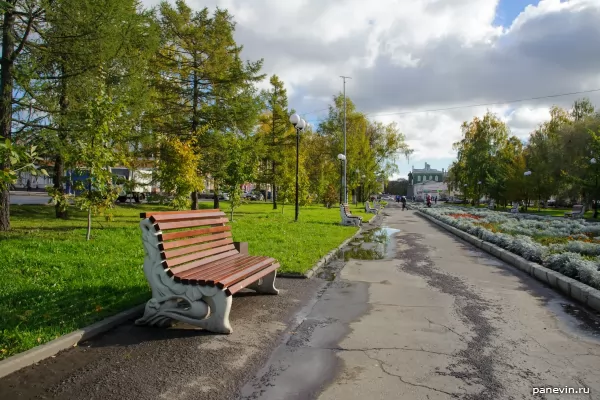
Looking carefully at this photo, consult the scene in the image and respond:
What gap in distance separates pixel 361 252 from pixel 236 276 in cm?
730

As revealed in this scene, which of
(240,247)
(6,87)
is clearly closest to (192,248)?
(240,247)

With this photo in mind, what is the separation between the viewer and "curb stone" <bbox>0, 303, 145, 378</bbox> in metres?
3.32

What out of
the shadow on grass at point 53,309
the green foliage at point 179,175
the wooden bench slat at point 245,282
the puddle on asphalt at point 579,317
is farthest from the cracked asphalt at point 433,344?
the green foliage at point 179,175

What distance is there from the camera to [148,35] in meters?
14.7

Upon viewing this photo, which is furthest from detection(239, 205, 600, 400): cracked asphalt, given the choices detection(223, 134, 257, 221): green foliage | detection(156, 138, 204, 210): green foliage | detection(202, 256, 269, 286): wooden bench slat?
detection(223, 134, 257, 221): green foliage

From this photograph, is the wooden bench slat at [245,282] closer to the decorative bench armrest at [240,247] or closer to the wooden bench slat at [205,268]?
the wooden bench slat at [205,268]

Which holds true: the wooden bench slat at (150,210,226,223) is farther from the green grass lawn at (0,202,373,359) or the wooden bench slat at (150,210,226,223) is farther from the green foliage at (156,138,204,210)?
the green foliage at (156,138,204,210)

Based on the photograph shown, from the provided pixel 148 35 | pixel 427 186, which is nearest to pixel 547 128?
pixel 148 35

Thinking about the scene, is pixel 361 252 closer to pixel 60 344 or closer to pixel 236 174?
pixel 60 344

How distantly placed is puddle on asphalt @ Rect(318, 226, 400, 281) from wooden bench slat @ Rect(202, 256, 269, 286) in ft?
7.74

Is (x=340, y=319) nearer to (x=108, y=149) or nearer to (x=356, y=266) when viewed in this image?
(x=356, y=266)

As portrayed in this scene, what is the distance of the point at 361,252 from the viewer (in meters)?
11.5

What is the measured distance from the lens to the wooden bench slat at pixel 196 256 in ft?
14.6

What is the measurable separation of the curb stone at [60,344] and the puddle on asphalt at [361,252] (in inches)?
157
